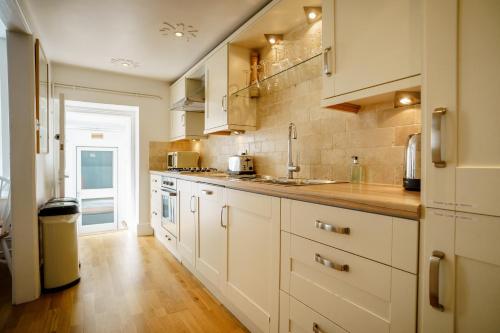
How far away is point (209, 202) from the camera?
82.3 inches

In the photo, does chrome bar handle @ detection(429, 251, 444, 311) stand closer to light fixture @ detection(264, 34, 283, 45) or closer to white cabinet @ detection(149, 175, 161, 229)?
light fixture @ detection(264, 34, 283, 45)

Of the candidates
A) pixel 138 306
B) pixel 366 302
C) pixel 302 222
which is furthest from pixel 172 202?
pixel 366 302

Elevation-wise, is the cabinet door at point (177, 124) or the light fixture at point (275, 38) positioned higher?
the light fixture at point (275, 38)

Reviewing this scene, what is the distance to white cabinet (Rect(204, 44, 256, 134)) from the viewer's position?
2.47 m

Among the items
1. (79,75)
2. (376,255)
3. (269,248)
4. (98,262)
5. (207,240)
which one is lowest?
(98,262)

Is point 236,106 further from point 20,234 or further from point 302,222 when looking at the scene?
point 20,234

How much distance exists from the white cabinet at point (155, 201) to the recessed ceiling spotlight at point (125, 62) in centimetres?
145

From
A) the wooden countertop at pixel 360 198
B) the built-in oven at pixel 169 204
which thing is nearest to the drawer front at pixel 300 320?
the wooden countertop at pixel 360 198

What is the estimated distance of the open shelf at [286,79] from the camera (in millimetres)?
1822

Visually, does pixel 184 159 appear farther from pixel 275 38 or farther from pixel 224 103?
pixel 275 38

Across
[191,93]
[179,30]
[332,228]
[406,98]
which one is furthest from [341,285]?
[191,93]

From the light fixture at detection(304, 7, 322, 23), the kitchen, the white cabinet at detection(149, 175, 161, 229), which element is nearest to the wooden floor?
the kitchen

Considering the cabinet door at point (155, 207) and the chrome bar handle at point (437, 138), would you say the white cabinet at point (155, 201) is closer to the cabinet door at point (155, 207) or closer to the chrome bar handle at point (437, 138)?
the cabinet door at point (155, 207)

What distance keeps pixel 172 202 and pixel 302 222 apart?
2.05 meters
